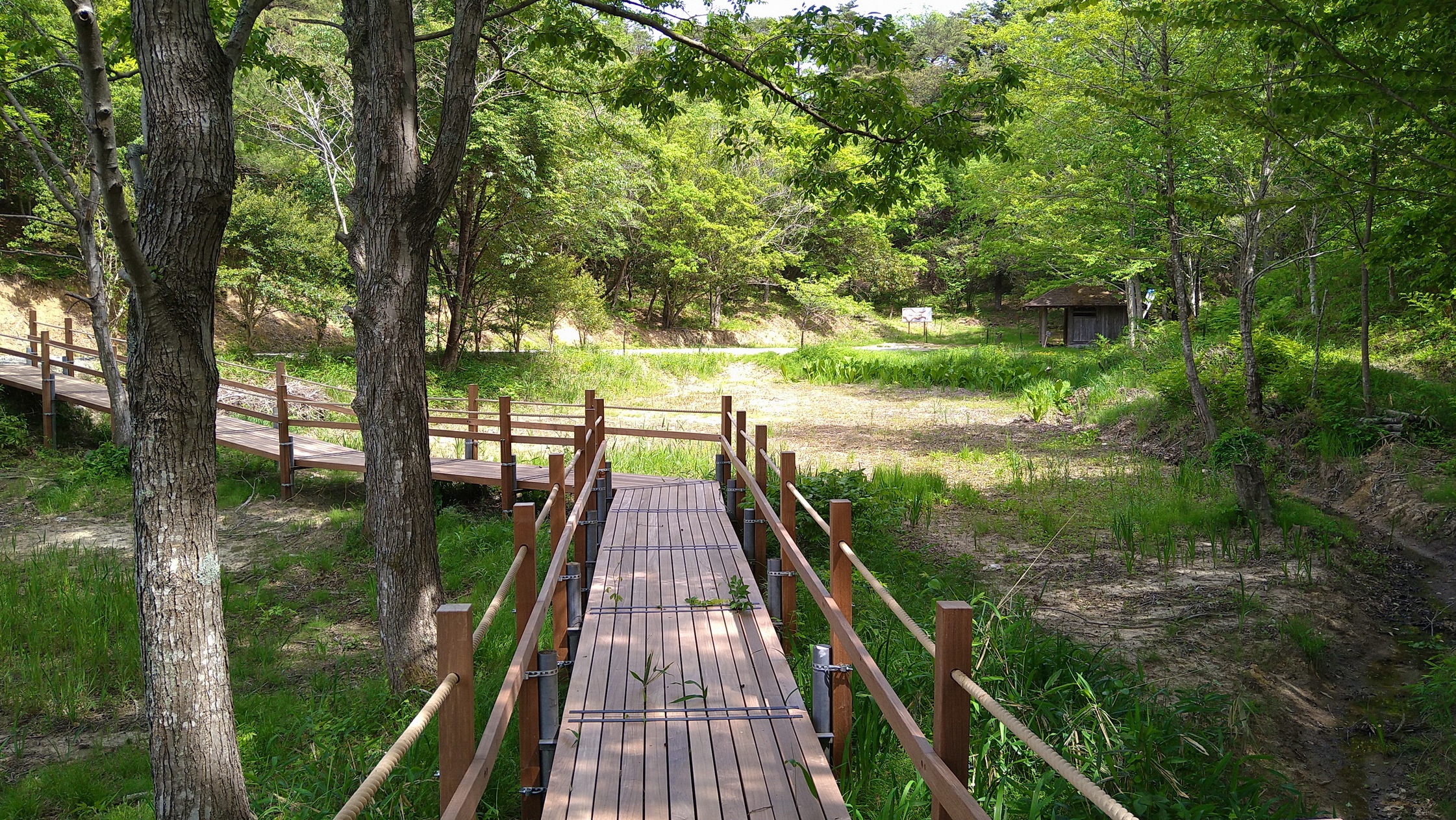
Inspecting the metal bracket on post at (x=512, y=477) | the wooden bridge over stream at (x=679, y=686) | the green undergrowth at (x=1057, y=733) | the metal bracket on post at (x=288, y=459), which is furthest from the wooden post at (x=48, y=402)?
the green undergrowth at (x=1057, y=733)

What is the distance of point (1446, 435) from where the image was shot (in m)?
9.88

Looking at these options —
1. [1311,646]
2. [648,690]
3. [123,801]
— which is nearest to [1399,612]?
[1311,646]

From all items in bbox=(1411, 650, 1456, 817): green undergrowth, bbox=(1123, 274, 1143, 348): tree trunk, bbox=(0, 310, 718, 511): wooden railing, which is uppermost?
bbox=(1123, 274, 1143, 348): tree trunk

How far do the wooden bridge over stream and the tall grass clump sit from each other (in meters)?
3.13

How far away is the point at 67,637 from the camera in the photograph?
668cm

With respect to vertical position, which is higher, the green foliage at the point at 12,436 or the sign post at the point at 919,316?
the sign post at the point at 919,316

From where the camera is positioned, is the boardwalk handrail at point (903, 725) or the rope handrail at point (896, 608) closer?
the boardwalk handrail at point (903, 725)

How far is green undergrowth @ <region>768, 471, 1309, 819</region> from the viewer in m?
3.60

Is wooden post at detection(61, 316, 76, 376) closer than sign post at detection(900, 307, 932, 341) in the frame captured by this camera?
Yes

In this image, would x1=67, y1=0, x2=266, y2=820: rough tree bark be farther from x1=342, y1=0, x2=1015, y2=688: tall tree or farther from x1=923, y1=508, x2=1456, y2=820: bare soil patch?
x1=923, y1=508, x2=1456, y2=820: bare soil patch

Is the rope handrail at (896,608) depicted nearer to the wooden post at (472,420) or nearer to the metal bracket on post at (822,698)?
the metal bracket on post at (822,698)

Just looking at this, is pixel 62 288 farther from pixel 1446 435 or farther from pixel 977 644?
pixel 1446 435

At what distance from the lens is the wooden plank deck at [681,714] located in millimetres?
3154

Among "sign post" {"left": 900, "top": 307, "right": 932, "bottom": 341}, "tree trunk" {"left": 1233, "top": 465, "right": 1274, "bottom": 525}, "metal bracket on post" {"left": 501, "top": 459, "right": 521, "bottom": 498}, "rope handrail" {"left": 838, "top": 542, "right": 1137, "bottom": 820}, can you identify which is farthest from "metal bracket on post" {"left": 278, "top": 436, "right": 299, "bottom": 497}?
"sign post" {"left": 900, "top": 307, "right": 932, "bottom": 341}
